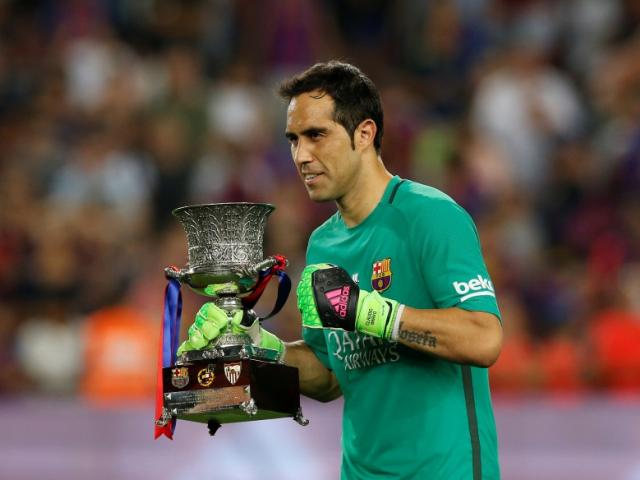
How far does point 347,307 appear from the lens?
13.9 ft

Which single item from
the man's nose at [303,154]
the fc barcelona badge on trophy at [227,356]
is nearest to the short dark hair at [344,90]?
the man's nose at [303,154]

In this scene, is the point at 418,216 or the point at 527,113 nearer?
the point at 418,216

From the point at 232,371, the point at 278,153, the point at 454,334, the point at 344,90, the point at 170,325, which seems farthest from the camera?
the point at 278,153

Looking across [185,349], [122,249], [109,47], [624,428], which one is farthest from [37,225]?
[185,349]

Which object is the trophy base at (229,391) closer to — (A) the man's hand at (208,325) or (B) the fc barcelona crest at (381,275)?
(A) the man's hand at (208,325)

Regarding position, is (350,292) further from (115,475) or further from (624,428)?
(115,475)

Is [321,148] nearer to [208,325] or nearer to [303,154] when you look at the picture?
[303,154]

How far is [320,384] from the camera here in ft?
16.6

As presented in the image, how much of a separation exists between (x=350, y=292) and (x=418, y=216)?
39 cm

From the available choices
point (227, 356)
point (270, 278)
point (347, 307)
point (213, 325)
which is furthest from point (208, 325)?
point (347, 307)

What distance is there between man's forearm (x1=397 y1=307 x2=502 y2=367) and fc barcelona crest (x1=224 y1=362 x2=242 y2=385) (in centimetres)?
56

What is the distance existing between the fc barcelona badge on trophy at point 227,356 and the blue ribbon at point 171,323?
8 centimetres

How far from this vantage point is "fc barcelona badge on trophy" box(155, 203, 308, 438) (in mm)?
4418

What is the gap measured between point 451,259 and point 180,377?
1.01 m
